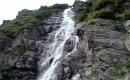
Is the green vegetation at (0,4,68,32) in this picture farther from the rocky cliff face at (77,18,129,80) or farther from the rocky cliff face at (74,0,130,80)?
the rocky cliff face at (77,18,129,80)

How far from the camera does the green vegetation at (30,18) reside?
68.7 metres

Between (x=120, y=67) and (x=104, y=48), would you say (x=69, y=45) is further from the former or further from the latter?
(x=120, y=67)

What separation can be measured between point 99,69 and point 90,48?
4239mm

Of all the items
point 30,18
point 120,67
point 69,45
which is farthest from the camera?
point 30,18

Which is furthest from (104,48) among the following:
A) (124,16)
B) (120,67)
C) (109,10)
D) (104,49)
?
(109,10)

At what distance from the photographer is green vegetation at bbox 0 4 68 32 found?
68700 millimetres

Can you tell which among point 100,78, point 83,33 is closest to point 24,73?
point 83,33

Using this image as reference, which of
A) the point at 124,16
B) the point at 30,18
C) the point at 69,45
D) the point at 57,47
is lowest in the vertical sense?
the point at 57,47

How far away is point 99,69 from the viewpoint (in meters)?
29.8

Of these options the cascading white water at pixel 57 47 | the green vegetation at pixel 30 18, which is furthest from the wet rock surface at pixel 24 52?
the green vegetation at pixel 30 18

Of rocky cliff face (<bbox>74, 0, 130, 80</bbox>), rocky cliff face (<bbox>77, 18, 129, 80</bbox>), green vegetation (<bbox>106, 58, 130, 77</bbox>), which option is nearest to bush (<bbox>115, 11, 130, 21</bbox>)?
rocky cliff face (<bbox>74, 0, 130, 80</bbox>)

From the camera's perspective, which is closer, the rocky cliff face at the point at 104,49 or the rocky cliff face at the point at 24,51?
the rocky cliff face at the point at 104,49

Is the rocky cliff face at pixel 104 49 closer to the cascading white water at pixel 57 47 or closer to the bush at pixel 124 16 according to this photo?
the bush at pixel 124 16

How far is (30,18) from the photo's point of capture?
7675 centimetres
